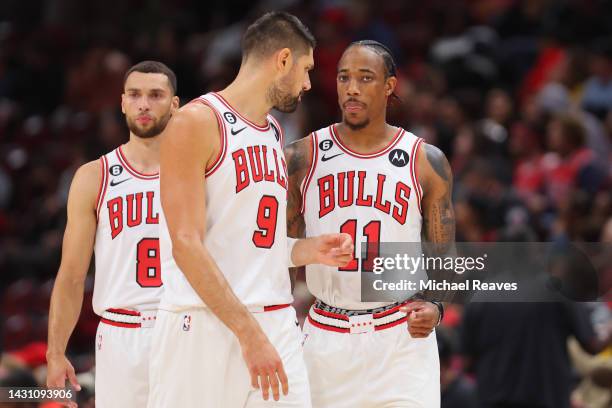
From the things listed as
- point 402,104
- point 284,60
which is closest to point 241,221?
point 284,60

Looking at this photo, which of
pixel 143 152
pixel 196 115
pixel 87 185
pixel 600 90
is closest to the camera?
pixel 196 115

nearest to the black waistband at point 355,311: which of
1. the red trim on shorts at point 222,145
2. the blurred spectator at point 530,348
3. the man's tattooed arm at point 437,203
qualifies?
the man's tattooed arm at point 437,203

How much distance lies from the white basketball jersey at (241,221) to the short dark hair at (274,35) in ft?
1.04

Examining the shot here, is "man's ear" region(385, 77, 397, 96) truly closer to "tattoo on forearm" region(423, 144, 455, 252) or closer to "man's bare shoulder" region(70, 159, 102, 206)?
"tattoo on forearm" region(423, 144, 455, 252)

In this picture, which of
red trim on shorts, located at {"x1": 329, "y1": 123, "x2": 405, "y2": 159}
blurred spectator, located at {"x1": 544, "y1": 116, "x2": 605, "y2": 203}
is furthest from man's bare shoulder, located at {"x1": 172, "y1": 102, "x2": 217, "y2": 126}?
blurred spectator, located at {"x1": 544, "y1": 116, "x2": 605, "y2": 203}

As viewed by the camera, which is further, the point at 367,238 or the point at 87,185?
the point at 87,185

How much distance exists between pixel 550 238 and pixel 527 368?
2207 mm

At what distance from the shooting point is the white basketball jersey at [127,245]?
6.59 metres

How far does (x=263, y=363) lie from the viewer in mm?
5020

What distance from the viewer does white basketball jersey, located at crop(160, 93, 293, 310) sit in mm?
5355

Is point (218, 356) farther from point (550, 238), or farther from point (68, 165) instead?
point (68, 165)

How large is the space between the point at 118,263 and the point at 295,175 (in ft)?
3.85

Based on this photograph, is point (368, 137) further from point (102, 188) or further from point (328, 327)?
point (102, 188)

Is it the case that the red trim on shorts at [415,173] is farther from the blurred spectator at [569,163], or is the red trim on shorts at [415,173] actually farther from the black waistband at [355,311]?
the blurred spectator at [569,163]
